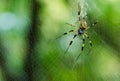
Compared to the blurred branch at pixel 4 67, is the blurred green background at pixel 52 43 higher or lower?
higher

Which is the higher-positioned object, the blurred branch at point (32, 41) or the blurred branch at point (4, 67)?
the blurred branch at point (32, 41)

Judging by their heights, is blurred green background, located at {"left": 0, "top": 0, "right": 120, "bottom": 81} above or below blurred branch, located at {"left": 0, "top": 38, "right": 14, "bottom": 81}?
above

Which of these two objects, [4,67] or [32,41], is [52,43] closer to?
[32,41]

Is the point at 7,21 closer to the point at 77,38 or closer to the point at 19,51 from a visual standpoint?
the point at 19,51

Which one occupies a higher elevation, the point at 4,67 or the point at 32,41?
the point at 32,41

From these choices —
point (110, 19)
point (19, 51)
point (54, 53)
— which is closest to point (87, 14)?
point (110, 19)

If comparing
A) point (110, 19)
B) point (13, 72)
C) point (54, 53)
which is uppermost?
point (110, 19)

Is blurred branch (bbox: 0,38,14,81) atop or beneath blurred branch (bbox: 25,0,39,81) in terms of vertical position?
beneath

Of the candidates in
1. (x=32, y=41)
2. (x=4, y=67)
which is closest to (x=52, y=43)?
(x=32, y=41)
